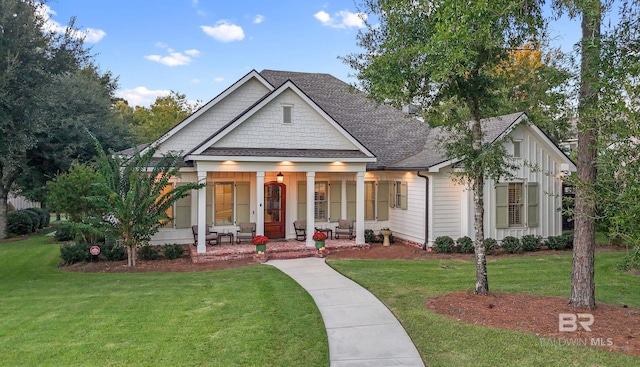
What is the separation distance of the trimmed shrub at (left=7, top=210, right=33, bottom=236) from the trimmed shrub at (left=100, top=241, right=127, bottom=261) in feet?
38.6

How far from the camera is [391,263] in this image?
1312 cm

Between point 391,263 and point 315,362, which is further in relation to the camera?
point 391,263

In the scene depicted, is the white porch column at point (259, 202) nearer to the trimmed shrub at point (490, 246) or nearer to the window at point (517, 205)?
the trimmed shrub at point (490, 246)

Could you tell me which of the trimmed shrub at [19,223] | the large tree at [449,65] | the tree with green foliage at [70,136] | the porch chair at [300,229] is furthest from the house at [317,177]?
the trimmed shrub at [19,223]

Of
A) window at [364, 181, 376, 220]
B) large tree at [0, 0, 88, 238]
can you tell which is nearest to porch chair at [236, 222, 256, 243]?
window at [364, 181, 376, 220]

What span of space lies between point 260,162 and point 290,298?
669 centimetres

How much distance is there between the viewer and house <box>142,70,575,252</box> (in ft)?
48.8

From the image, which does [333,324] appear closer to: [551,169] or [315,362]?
[315,362]

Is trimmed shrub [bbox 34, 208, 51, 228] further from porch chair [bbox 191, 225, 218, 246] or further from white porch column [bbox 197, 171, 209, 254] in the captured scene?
white porch column [bbox 197, 171, 209, 254]

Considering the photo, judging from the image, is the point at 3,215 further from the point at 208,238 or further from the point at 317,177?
the point at 317,177

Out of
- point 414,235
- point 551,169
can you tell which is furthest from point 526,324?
point 551,169

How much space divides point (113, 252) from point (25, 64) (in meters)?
6.17

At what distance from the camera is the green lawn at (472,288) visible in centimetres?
581

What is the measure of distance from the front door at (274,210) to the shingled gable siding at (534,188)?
7.83 metres
